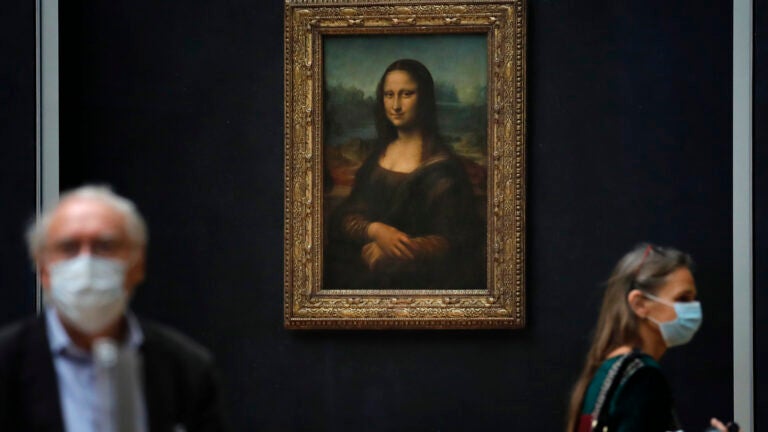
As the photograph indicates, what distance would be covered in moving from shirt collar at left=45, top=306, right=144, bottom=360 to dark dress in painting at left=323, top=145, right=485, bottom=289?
4856 millimetres

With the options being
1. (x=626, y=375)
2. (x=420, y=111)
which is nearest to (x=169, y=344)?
(x=626, y=375)

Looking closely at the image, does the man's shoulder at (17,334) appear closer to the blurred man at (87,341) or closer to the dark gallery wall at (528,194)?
the blurred man at (87,341)

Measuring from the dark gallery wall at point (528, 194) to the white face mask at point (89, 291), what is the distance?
191 inches

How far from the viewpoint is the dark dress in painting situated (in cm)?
799

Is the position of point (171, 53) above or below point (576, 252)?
above

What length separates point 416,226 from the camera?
316 inches

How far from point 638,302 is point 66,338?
3159mm

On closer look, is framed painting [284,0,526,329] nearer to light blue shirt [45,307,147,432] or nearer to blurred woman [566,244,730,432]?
blurred woman [566,244,730,432]

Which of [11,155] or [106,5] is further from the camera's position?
[106,5]

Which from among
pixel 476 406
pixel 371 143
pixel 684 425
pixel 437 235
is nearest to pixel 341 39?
pixel 371 143

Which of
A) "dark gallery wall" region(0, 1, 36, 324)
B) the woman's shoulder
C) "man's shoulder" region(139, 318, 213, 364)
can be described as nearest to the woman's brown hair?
the woman's shoulder

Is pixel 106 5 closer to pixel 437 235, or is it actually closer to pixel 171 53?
pixel 171 53

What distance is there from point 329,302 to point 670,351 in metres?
2.30

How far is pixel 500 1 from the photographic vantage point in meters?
7.93
